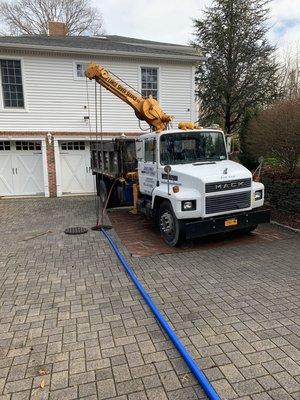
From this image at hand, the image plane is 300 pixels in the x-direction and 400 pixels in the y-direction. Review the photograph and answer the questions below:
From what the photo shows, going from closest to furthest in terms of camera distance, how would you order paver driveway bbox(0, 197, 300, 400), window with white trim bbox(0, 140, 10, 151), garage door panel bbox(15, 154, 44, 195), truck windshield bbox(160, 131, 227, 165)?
paver driveway bbox(0, 197, 300, 400) → truck windshield bbox(160, 131, 227, 165) → window with white trim bbox(0, 140, 10, 151) → garage door panel bbox(15, 154, 44, 195)

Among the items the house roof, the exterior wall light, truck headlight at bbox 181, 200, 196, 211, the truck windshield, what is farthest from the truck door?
the house roof

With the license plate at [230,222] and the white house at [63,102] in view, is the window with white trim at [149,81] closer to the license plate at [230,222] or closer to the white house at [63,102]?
the white house at [63,102]

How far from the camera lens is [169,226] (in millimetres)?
6844

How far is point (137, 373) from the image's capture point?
2992mm

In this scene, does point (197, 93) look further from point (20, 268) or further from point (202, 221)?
point (20, 268)

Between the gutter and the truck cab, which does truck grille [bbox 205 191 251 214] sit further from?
the gutter

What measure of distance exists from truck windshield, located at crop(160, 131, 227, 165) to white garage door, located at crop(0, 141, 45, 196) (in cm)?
876

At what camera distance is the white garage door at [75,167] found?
570 inches

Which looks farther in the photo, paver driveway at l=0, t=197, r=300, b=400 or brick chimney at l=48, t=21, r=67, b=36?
brick chimney at l=48, t=21, r=67, b=36

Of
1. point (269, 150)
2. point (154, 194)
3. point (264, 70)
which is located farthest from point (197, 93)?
point (154, 194)

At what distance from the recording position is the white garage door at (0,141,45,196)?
46.0 feet

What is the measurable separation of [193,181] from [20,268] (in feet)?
12.0

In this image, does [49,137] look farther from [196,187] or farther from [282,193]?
[282,193]

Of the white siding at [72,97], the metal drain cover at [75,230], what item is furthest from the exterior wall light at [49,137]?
the metal drain cover at [75,230]
